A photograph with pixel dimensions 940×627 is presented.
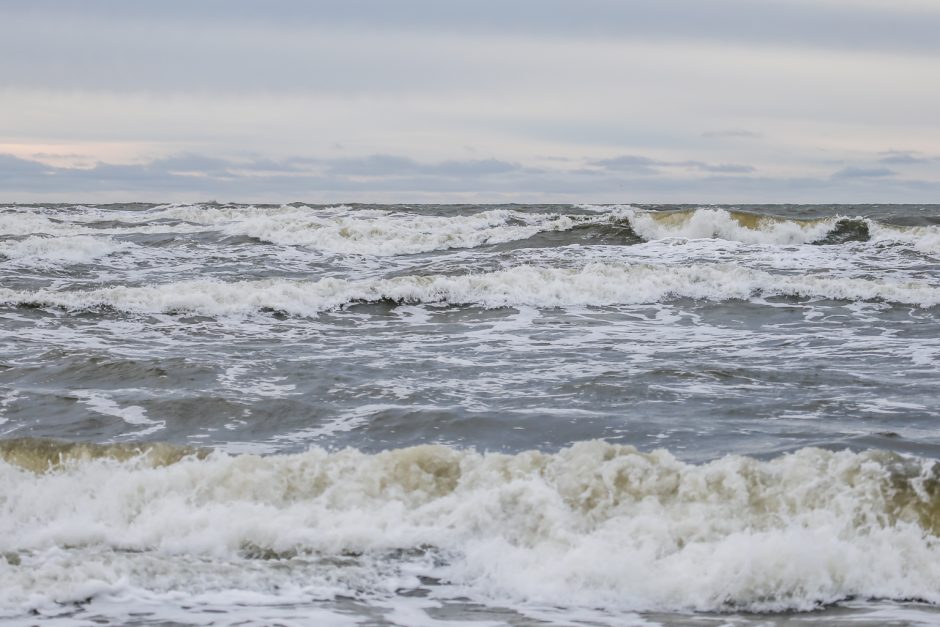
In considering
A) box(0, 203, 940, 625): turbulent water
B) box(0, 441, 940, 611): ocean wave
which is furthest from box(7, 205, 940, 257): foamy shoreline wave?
box(0, 441, 940, 611): ocean wave

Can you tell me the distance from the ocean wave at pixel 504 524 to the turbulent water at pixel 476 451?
0.06 ft

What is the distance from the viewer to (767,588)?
5055 millimetres

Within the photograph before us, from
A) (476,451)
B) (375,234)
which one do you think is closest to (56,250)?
(375,234)

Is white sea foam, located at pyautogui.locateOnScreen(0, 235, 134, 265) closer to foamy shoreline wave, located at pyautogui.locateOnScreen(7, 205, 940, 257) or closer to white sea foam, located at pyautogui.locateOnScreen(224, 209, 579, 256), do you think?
foamy shoreline wave, located at pyautogui.locateOnScreen(7, 205, 940, 257)

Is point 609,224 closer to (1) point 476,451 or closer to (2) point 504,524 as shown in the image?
(1) point 476,451

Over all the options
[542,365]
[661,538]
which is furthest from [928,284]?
[661,538]

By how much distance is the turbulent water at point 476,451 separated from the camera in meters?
5.09

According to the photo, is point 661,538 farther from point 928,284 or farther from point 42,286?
point 42,286

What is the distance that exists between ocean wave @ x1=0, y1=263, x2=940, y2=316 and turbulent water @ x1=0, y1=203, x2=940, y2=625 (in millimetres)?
57

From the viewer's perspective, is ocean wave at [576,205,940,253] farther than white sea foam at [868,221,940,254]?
Yes

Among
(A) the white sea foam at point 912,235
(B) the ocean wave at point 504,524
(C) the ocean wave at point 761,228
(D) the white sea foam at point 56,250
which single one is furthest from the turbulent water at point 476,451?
(C) the ocean wave at point 761,228

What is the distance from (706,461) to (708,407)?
1850 mm

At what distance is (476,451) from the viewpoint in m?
7.60

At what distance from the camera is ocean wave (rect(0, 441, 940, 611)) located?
16.8 feet
